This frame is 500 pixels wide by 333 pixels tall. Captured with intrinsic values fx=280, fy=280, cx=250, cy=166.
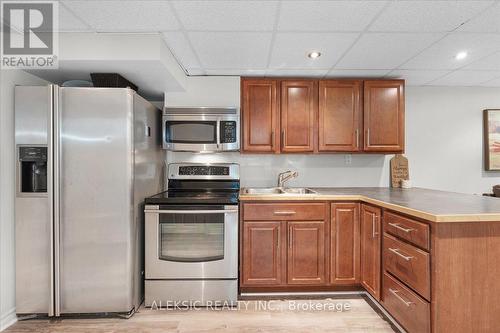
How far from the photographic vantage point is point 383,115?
2.95 meters

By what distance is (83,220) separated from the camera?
209 centimetres

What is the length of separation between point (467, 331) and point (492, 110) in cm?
289

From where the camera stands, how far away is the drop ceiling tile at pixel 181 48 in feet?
6.74

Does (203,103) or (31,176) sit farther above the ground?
(203,103)

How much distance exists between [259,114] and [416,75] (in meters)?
1.68

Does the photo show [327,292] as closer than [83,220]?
No

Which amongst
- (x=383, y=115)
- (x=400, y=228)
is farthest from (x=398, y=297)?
(x=383, y=115)

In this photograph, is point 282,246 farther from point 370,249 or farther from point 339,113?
point 339,113

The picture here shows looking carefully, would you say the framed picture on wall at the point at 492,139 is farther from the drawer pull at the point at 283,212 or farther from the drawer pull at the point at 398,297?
the drawer pull at the point at 283,212

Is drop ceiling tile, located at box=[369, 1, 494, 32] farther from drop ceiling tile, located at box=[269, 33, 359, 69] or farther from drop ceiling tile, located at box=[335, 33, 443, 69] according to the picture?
drop ceiling tile, located at box=[269, 33, 359, 69]

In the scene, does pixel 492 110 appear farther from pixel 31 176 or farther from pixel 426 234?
pixel 31 176

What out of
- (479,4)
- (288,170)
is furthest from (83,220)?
(479,4)

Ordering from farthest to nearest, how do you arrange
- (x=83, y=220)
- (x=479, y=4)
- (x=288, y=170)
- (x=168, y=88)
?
(x=288, y=170) < (x=168, y=88) < (x=83, y=220) < (x=479, y=4)

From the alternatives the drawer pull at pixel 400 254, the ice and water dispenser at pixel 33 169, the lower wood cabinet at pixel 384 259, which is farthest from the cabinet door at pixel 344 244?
the ice and water dispenser at pixel 33 169
